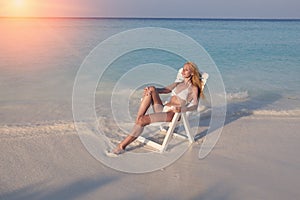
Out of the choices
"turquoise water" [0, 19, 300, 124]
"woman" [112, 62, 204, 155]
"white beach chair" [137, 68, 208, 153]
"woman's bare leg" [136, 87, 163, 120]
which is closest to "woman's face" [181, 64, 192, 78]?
"woman" [112, 62, 204, 155]

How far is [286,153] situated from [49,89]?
5.87 meters

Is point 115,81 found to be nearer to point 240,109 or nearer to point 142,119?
point 240,109

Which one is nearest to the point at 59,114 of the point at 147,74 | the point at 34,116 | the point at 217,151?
the point at 34,116

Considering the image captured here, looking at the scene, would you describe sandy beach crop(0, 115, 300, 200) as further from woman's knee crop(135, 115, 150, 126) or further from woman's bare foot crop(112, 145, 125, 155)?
woman's knee crop(135, 115, 150, 126)

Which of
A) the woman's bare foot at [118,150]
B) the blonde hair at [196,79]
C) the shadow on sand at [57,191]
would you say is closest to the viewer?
the shadow on sand at [57,191]

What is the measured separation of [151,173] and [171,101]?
1.47 m

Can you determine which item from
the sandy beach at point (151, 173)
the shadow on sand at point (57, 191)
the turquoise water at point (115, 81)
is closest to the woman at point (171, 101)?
the sandy beach at point (151, 173)

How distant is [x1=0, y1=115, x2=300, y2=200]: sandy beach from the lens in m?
3.18

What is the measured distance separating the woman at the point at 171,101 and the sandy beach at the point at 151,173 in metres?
0.59

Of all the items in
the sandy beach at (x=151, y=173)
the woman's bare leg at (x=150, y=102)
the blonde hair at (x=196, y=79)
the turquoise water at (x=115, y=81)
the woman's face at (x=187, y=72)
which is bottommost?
the sandy beach at (x=151, y=173)

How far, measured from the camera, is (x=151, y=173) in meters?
3.58

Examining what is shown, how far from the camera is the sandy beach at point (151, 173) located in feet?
10.4

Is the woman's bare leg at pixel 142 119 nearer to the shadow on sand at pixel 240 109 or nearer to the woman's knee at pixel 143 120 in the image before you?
the woman's knee at pixel 143 120

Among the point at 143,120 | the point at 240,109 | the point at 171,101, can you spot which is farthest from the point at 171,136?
the point at 240,109
